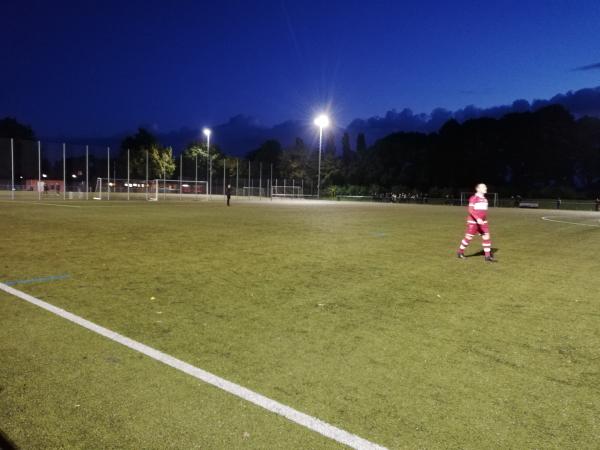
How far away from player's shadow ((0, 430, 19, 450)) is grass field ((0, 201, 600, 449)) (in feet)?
0.13

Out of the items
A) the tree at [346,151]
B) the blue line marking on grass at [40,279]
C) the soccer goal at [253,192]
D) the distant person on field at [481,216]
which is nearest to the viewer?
the blue line marking on grass at [40,279]

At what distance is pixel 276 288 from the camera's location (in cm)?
669

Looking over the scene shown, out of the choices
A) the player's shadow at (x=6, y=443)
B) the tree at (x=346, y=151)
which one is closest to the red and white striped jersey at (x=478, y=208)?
the player's shadow at (x=6, y=443)

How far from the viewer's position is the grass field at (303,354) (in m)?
2.86

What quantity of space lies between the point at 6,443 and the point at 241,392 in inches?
57.4

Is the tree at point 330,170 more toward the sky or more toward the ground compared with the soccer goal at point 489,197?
more toward the sky

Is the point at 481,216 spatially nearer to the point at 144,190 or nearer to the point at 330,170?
the point at 144,190

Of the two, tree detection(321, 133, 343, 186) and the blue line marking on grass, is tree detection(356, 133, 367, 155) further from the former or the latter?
the blue line marking on grass

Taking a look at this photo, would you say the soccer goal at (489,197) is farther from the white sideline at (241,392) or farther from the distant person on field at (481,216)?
the white sideline at (241,392)

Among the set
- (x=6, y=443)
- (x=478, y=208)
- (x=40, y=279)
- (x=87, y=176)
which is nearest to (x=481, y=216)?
(x=478, y=208)

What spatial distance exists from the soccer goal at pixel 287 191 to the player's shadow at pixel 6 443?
206 ft

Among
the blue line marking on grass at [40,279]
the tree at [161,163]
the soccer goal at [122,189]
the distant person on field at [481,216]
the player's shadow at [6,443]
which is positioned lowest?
the player's shadow at [6,443]

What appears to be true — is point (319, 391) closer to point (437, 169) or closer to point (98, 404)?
point (98, 404)

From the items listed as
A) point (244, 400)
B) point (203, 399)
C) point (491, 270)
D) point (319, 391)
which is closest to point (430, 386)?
point (319, 391)
